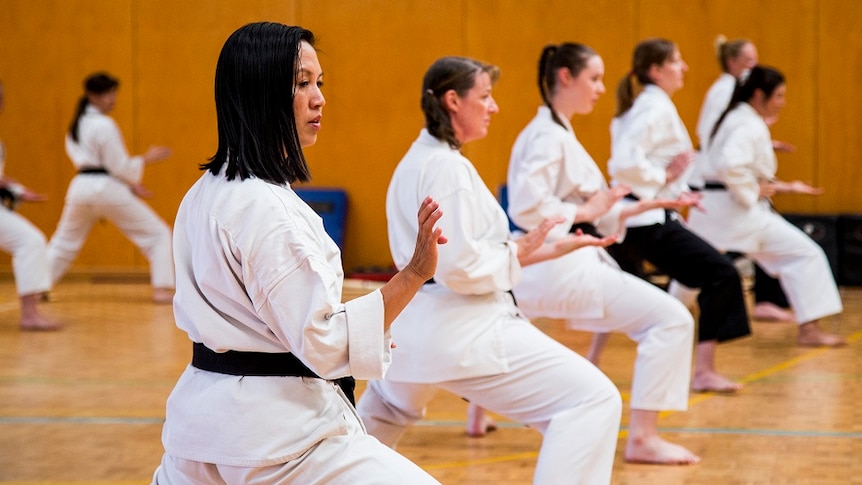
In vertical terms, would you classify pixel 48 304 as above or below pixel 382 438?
below

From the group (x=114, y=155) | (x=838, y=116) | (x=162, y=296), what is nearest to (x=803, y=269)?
(x=838, y=116)

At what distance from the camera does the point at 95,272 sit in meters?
11.0

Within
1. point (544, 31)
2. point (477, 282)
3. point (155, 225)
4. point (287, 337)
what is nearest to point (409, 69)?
point (544, 31)

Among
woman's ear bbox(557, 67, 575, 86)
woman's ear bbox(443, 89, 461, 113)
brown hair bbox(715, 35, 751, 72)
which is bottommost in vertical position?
woman's ear bbox(443, 89, 461, 113)

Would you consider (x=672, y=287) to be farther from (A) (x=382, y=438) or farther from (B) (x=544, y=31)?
(B) (x=544, y=31)

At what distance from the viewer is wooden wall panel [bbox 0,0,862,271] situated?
32.3ft

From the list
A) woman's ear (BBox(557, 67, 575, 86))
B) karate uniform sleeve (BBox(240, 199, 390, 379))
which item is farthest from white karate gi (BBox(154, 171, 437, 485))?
woman's ear (BBox(557, 67, 575, 86))

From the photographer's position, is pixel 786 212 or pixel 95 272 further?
pixel 95 272

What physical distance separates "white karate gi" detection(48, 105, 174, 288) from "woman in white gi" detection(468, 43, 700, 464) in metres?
4.93

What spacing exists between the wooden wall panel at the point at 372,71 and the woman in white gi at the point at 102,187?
173 centimetres

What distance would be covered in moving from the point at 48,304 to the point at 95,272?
6.06ft

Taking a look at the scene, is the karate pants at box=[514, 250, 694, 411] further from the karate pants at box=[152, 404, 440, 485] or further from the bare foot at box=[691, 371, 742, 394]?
the karate pants at box=[152, 404, 440, 485]

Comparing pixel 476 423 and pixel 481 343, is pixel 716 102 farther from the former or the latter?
pixel 481 343

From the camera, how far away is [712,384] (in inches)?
224
